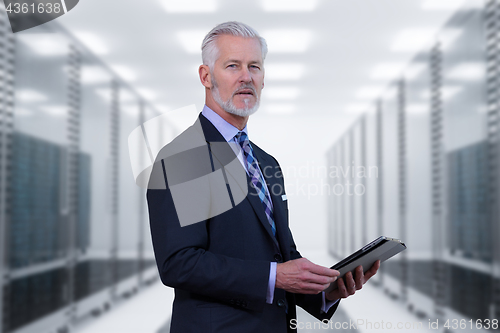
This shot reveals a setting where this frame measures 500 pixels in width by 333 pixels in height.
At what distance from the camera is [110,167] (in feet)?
16.2

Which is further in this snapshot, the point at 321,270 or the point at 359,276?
the point at 359,276

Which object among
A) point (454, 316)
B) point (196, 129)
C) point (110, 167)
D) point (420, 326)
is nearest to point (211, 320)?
point (196, 129)

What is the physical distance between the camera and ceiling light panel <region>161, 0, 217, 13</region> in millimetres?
4184

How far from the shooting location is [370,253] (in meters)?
1.29

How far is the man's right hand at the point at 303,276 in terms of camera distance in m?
1.13

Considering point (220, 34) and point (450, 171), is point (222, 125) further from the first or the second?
point (450, 171)

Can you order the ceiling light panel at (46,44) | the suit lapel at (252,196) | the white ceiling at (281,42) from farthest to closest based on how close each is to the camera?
the white ceiling at (281,42), the ceiling light panel at (46,44), the suit lapel at (252,196)

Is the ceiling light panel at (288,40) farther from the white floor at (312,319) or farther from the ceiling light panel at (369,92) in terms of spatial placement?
the white floor at (312,319)

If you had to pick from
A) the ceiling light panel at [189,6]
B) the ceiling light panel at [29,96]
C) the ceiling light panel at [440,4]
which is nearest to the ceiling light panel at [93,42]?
the ceiling light panel at [189,6]

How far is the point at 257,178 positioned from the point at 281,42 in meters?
3.85

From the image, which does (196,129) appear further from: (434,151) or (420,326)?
(420,326)

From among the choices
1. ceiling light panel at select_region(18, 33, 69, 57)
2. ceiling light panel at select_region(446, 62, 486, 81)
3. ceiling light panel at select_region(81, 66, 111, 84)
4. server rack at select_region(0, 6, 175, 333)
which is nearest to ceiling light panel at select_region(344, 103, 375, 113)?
ceiling light panel at select_region(446, 62, 486, 81)

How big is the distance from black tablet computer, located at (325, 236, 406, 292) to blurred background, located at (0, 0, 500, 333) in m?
2.15

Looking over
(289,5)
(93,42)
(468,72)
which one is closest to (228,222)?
(468,72)
